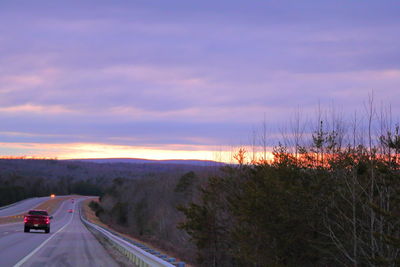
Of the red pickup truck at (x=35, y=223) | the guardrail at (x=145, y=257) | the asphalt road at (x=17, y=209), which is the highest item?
the guardrail at (x=145, y=257)

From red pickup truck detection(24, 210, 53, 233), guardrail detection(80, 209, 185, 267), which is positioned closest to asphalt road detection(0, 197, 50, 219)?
red pickup truck detection(24, 210, 53, 233)

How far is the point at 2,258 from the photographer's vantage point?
18359 mm

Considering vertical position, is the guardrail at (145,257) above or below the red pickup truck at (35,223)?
above

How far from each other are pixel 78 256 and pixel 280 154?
10.8 m

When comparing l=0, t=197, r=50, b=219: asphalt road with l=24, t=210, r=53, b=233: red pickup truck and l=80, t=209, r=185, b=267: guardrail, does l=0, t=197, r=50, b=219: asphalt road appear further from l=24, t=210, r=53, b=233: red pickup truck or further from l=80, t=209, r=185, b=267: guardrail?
l=80, t=209, r=185, b=267: guardrail

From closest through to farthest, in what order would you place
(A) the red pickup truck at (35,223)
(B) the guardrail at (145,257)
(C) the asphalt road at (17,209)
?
(B) the guardrail at (145,257) < (A) the red pickup truck at (35,223) < (C) the asphalt road at (17,209)

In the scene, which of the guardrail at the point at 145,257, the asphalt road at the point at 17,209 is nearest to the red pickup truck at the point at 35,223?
the guardrail at the point at 145,257

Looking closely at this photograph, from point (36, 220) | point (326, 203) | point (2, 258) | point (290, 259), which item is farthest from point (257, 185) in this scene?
point (36, 220)

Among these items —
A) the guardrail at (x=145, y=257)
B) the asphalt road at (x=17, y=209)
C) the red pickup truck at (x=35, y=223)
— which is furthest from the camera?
the asphalt road at (x=17, y=209)

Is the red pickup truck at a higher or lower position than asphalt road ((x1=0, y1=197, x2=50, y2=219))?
higher

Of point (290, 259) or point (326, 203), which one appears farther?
point (290, 259)

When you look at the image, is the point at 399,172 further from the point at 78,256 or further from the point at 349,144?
the point at 78,256

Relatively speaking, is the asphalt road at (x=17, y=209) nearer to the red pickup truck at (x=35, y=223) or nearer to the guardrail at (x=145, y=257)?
the red pickup truck at (x=35, y=223)

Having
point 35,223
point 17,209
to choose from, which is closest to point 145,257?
point 35,223
